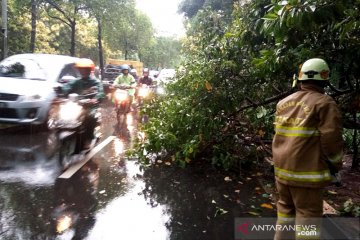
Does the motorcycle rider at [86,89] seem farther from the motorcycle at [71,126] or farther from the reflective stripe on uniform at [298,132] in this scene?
the reflective stripe on uniform at [298,132]

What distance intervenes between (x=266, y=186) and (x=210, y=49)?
9.83ft

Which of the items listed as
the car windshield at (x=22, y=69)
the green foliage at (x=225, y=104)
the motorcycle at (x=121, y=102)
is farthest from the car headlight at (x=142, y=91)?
the green foliage at (x=225, y=104)

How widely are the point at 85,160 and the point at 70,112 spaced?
1014 mm

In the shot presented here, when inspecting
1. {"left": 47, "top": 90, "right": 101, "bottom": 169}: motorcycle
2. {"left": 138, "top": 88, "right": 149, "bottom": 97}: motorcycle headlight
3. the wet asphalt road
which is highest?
{"left": 138, "top": 88, "right": 149, "bottom": 97}: motorcycle headlight

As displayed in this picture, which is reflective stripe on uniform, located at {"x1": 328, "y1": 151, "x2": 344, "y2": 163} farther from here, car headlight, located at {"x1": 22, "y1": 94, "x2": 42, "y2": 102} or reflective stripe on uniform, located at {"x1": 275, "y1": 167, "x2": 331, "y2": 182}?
car headlight, located at {"x1": 22, "y1": 94, "x2": 42, "y2": 102}

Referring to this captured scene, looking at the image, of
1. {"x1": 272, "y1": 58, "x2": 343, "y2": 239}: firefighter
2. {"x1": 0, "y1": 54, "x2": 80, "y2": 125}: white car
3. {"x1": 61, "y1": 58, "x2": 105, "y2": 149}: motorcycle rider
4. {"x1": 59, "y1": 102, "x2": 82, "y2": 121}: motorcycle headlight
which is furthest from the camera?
{"x1": 0, "y1": 54, "x2": 80, "y2": 125}: white car

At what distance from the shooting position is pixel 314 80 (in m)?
3.34

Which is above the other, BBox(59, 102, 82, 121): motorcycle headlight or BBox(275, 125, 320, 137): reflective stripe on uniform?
BBox(275, 125, 320, 137): reflective stripe on uniform

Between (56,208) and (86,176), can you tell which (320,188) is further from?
(86,176)

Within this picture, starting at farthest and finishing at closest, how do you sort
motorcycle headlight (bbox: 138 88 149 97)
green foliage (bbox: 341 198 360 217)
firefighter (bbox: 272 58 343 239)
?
1. motorcycle headlight (bbox: 138 88 149 97)
2. green foliage (bbox: 341 198 360 217)
3. firefighter (bbox: 272 58 343 239)

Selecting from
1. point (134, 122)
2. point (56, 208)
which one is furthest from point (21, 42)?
point (56, 208)

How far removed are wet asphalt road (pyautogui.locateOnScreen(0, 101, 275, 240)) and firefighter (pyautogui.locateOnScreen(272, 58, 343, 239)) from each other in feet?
4.26

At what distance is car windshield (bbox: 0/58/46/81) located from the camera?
30.3 ft

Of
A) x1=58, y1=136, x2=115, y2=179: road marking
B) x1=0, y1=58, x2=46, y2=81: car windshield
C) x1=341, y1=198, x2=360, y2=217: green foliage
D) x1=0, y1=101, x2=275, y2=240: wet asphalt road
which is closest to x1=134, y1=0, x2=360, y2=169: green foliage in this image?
x1=0, y1=101, x2=275, y2=240: wet asphalt road
